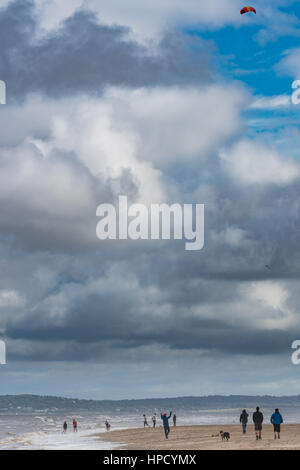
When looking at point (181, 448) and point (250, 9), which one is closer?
point (181, 448)

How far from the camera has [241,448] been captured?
51.5 meters
